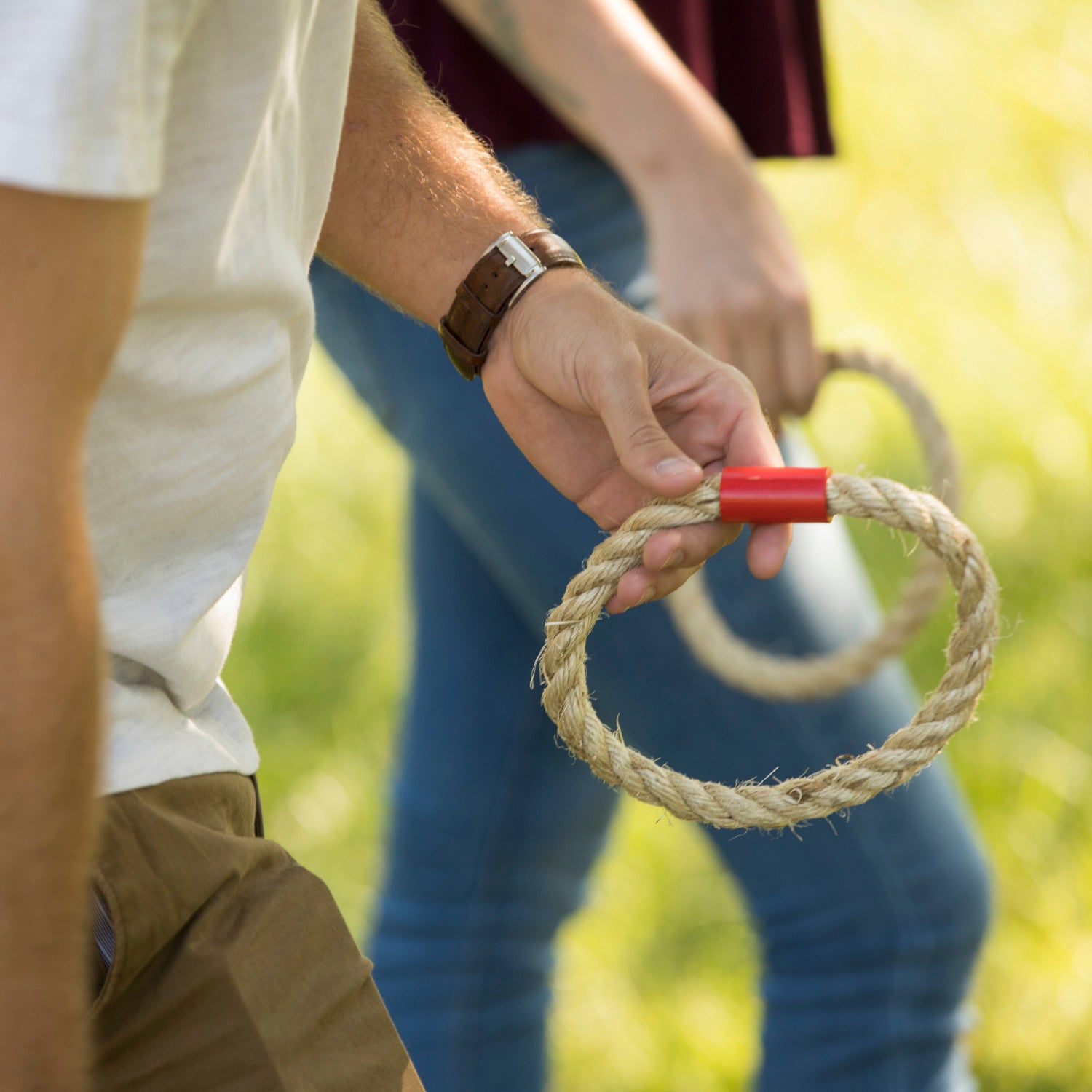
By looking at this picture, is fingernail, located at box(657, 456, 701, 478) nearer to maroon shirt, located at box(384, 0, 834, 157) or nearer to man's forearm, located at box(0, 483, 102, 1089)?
man's forearm, located at box(0, 483, 102, 1089)

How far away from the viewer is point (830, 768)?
737mm

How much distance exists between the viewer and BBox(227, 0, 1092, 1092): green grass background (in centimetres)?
167

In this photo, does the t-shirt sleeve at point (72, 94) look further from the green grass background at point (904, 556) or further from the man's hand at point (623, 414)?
the green grass background at point (904, 556)

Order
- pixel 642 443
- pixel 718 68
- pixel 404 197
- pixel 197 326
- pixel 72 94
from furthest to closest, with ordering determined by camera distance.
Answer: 1. pixel 718 68
2. pixel 404 197
3. pixel 642 443
4. pixel 197 326
5. pixel 72 94

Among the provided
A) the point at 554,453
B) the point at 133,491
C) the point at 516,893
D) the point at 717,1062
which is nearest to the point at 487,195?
the point at 554,453

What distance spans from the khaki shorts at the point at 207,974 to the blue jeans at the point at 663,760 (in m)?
0.45

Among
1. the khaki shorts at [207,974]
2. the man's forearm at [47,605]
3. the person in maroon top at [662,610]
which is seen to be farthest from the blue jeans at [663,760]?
the man's forearm at [47,605]

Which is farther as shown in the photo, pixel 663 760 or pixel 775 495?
pixel 663 760

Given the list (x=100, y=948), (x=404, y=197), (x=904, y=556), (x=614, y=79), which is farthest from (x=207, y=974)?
(x=904, y=556)

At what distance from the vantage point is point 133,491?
25.6 inches

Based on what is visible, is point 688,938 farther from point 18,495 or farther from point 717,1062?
point 18,495

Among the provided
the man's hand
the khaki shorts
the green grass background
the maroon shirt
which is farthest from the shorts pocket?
the maroon shirt

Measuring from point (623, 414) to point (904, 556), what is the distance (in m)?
1.54

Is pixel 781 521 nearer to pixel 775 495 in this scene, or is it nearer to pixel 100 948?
pixel 775 495
